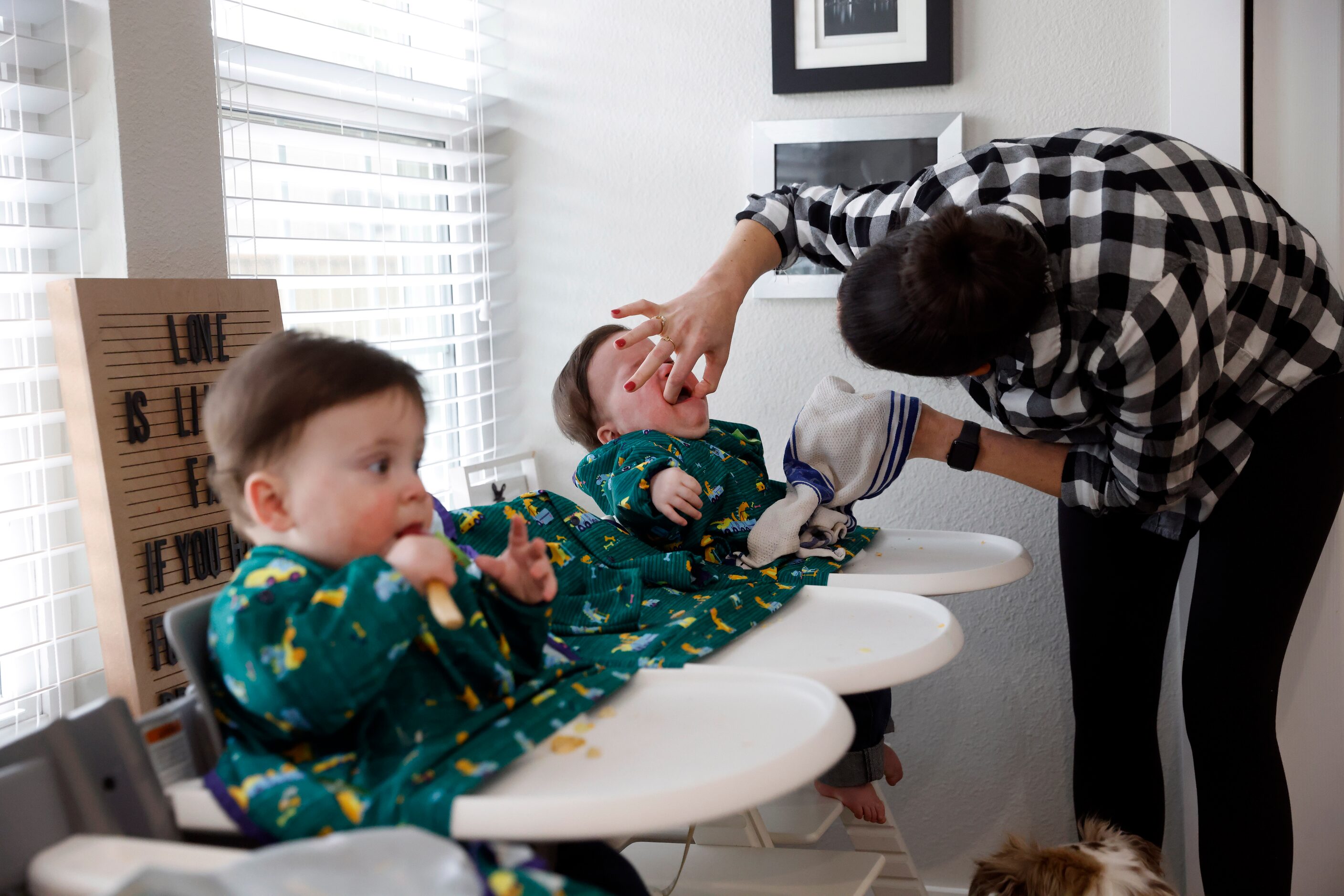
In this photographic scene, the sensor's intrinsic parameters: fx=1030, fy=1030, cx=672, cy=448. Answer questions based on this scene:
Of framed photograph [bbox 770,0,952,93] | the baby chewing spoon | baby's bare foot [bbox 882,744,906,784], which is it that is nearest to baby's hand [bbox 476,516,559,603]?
the baby chewing spoon

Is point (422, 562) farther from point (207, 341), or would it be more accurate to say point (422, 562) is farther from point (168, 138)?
point (168, 138)

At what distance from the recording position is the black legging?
4.45 feet

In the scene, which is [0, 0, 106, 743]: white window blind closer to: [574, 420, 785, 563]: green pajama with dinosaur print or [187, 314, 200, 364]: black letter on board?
[187, 314, 200, 364]: black letter on board

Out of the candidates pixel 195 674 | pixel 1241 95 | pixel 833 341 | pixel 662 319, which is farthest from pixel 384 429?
pixel 1241 95

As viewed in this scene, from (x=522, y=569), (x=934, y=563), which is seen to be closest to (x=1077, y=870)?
(x=934, y=563)

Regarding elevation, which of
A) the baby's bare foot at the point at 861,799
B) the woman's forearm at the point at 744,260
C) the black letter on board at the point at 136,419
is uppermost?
the woman's forearm at the point at 744,260

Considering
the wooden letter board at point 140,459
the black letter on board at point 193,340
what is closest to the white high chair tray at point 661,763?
the wooden letter board at point 140,459

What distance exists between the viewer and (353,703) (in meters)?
0.79

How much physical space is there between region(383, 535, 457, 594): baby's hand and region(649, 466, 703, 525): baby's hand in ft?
1.77

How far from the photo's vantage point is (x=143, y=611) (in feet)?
3.65

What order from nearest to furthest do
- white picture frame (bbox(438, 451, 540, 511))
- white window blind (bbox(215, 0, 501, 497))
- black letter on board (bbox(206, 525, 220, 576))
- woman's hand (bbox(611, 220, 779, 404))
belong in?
black letter on board (bbox(206, 525, 220, 576))
woman's hand (bbox(611, 220, 779, 404))
white window blind (bbox(215, 0, 501, 497))
white picture frame (bbox(438, 451, 540, 511))

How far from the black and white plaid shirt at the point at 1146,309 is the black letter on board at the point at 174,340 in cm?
88

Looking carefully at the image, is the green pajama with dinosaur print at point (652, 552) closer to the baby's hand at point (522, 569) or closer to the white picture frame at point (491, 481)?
the baby's hand at point (522, 569)

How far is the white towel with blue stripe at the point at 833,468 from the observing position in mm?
1377
